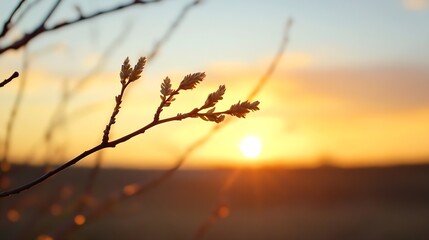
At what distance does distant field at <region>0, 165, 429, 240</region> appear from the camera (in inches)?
440

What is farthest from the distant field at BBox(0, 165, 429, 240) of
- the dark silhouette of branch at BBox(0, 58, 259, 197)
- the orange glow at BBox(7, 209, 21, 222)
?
the dark silhouette of branch at BBox(0, 58, 259, 197)

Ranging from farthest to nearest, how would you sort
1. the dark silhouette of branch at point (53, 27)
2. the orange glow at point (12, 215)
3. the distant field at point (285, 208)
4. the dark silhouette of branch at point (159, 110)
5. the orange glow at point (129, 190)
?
the distant field at point (285, 208), the orange glow at point (12, 215), the orange glow at point (129, 190), the dark silhouette of branch at point (53, 27), the dark silhouette of branch at point (159, 110)

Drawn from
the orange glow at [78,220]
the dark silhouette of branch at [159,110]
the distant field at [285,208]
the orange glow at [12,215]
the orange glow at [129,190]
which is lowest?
the dark silhouette of branch at [159,110]

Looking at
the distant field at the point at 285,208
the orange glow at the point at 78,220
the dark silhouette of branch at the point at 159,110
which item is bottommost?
the dark silhouette of branch at the point at 159,110

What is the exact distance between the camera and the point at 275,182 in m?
21.0

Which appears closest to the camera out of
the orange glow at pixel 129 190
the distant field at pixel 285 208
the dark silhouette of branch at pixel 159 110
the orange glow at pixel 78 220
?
the dark silhouette of branch at pixel 159 110

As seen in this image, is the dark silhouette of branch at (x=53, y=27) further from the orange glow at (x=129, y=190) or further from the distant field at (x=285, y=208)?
the distant field at (x=285, y=208)

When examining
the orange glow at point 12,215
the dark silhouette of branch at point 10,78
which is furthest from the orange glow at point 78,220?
the dark silhouette of branch at point 10,78

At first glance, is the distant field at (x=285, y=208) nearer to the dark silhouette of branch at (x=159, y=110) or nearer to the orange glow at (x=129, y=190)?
the orange glow at (x=129, y=190)

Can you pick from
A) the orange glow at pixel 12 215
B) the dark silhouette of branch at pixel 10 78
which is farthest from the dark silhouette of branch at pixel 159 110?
the orange glow at pixel 12 215

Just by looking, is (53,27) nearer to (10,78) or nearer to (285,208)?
(10,78)

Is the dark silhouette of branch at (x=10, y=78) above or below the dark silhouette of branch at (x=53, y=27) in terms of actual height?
below

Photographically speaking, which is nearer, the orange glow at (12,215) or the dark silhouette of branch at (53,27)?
the dark silhouette of branch at (53,27)

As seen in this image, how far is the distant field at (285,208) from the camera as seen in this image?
36.7ft
